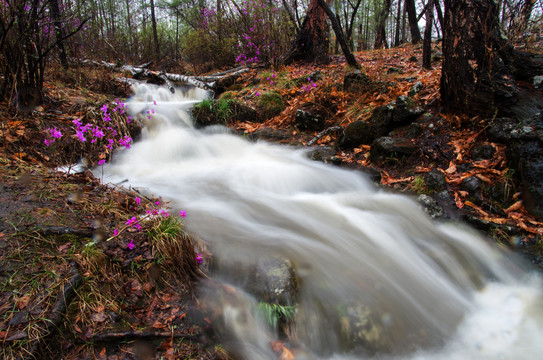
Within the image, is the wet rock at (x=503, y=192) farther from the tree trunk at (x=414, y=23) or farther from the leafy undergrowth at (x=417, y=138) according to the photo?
the tree trunk at (x=414, y=23)

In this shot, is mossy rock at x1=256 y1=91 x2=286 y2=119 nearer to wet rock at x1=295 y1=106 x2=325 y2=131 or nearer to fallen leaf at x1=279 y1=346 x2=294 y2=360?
wet rock at x1=295 y1=106 x2=325 y2=131

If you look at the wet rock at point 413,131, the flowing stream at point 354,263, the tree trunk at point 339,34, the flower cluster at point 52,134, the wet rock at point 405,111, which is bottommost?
the flowing stream at point 354,263

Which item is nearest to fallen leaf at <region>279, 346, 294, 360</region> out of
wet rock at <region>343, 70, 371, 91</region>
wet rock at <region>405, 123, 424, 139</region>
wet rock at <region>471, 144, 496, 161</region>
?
wet rock at <region>471, 144, 496, 161</region>

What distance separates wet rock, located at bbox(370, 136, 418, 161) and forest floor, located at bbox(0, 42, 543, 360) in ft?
0.30

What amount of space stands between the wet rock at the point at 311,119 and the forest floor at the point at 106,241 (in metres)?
1.42

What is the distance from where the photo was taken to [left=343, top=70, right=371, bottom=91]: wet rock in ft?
20.2

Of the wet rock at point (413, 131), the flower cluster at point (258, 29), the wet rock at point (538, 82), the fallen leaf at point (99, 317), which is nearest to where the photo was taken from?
the fallen leaf at point (99, 317)

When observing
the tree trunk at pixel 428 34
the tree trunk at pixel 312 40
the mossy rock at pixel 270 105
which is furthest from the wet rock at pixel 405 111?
the tree trunk at pixel 312 40

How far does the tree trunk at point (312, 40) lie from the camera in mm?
9250

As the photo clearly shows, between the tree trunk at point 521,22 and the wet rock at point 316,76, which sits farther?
the wet rock at point 316,76

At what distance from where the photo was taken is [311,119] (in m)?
6.11

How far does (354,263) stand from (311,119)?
3.86 meters

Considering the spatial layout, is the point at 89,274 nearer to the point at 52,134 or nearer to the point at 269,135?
A: the point at 52,134

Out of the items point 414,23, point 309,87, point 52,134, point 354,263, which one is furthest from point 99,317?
point 414,23
